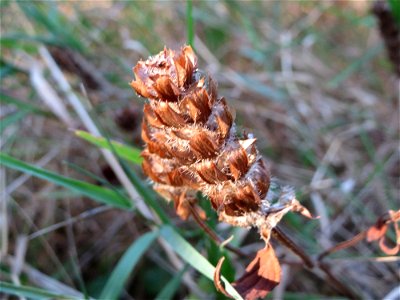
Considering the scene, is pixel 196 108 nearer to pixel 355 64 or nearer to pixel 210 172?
pixel 210 172

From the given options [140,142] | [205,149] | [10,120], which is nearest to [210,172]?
[205,149]

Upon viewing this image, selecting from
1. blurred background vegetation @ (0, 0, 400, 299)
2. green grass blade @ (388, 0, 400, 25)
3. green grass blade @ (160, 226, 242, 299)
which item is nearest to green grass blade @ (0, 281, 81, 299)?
blurred background vegetation @ (0, 0, 400, 299)

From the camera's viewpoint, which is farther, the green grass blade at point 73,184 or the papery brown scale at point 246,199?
the green grass blade at point 73,184

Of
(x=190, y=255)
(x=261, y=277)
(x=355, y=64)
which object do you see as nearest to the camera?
(x=261, y=277)

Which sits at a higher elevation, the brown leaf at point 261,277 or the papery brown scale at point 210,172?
the papery brown scale at point 210,172

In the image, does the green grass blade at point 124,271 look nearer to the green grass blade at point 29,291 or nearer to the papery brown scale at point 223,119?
the green grass blade at point 29,291

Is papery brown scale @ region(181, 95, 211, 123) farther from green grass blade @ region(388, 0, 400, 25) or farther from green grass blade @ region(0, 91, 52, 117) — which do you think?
green grass blade @ region(388, 0, 400, 25)

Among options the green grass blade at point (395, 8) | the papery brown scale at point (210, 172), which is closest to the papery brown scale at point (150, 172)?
the papery brown scale at point (210, 172)
